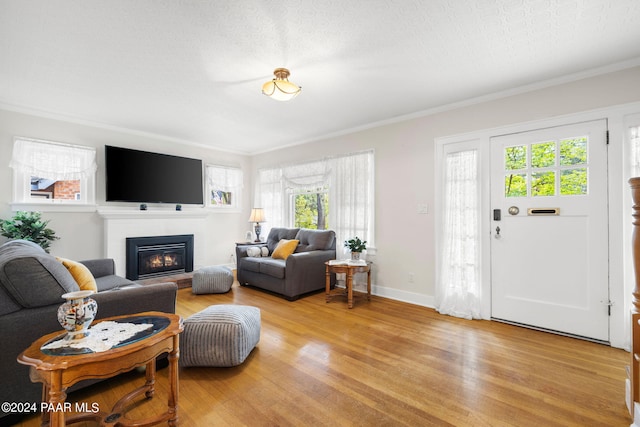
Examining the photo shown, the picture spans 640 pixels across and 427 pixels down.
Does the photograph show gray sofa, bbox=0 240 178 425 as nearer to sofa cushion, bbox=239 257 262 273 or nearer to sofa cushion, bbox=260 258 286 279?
sofa cushion, bbox=260 258 286 279

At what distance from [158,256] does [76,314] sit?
3861mm

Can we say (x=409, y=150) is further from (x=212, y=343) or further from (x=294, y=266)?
(x=212, y=343)

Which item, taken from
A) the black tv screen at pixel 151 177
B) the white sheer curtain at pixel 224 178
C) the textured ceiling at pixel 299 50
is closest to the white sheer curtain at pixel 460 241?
the textured ceiling at pixel 299 50

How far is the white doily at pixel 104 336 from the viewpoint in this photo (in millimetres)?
1279

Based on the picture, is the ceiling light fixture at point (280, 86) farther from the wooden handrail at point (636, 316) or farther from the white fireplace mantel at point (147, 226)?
the white fireplace mantel at point (147, 226)

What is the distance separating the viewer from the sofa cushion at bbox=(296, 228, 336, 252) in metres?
4.40

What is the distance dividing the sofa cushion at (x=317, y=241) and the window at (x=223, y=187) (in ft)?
7.16

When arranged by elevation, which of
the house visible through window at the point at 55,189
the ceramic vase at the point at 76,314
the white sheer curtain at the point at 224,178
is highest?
the white sheer curtain at the point at 224,178

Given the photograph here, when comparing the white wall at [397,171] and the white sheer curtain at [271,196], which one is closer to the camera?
the white wall at [397,171]

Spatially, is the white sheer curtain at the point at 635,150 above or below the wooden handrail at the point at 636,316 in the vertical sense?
above

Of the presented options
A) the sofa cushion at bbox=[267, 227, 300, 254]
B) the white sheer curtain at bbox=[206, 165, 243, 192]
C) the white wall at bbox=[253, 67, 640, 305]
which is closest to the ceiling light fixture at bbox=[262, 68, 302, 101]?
the white wall at bbox=[253, 67, 640, 305]

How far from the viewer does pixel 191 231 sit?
521 cm

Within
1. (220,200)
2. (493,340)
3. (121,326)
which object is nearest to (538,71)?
(493,340)

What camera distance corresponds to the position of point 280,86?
2590 millimetres
